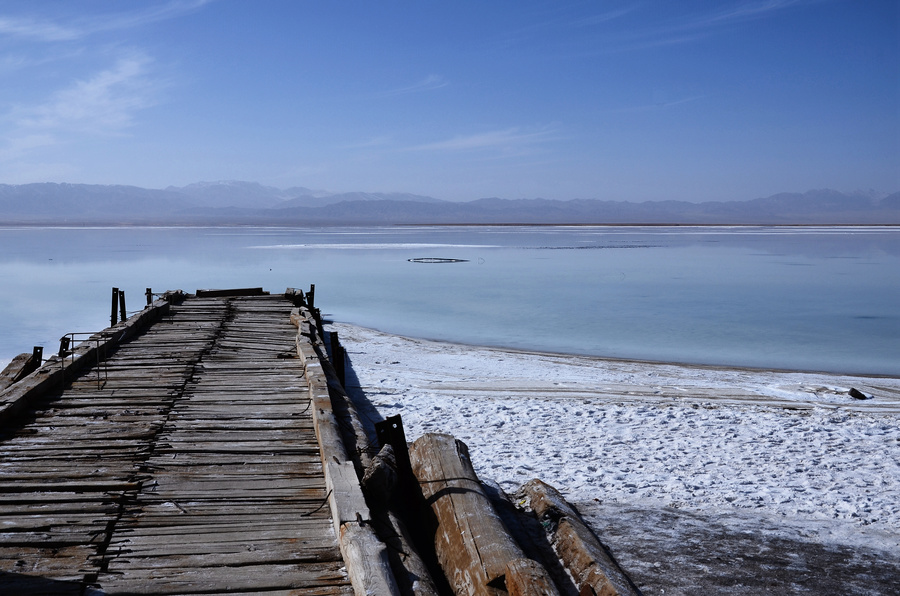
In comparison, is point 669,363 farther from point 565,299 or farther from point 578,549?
point 578,549

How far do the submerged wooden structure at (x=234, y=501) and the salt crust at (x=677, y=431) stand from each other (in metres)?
2.19

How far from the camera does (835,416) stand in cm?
1062

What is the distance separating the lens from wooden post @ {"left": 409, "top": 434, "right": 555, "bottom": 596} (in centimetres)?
435

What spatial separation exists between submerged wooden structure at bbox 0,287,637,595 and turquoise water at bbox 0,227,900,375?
989cm

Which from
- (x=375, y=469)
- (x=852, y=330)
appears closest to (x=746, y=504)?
(x=375, y=469)

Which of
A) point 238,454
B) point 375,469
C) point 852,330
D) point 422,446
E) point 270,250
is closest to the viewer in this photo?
point 375,469

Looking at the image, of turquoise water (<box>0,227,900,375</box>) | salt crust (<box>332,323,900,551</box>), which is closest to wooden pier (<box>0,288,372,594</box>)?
salt crust (<box>332,323,900,551</box>)

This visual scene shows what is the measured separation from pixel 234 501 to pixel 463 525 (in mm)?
1474

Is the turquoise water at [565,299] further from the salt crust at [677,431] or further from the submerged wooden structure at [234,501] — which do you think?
the submerged wooden structure at [234,501]

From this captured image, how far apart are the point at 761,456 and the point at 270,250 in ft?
147

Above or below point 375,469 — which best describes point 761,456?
below

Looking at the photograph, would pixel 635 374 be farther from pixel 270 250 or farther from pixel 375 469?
pixel 270 250

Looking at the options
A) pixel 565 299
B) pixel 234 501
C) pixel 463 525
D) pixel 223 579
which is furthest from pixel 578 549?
pixel 565 299

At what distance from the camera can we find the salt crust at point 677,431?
7.66 m
